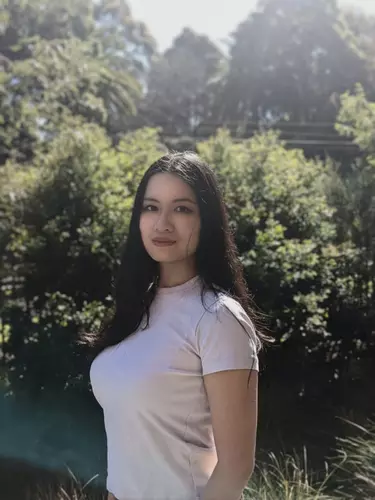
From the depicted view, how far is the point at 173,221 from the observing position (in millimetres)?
1561

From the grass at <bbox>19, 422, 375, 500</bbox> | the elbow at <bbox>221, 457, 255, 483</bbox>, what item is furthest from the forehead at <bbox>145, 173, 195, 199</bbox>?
the grass at <bbox>19, 422, 375, 500</bbox>

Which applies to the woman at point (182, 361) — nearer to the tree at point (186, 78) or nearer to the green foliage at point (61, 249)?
the green foliage at point (61, 249)

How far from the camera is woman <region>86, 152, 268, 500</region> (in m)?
1.35

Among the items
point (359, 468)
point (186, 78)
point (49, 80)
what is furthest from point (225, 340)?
point (186, 78)

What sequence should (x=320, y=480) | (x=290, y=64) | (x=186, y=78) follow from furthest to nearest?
1. (x=186, y=78)
2. (x=290, y=64)
3. (x=320, y=480)

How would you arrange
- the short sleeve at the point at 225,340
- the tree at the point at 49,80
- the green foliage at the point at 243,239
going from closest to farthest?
the short sleeve at the point at 225,340
the green foliage at the point at 243,239
the tree at the point at 49,80

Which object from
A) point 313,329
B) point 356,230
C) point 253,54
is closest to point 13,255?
point 313,329

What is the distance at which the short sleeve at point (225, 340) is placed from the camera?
1330mm

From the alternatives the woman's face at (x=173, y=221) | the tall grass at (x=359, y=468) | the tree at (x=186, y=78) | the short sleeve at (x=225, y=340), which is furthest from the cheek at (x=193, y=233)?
the tree at (x=186, y=78)

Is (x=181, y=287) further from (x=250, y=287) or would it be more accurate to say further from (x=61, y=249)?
(x=61, y=249)

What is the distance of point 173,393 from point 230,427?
0.15 meters

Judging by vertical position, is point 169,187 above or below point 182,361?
above

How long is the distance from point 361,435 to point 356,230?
1983 mm

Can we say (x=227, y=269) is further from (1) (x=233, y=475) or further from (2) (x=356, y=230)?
(2) (x=356, y=230)
